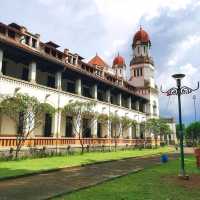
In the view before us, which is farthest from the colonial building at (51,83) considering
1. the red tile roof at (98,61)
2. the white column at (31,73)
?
the red tile roof at (98,61)

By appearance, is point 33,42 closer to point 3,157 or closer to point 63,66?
point 63,66

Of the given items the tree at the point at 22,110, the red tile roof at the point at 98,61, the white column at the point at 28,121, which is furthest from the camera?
the red tile roof at the point at 98,61

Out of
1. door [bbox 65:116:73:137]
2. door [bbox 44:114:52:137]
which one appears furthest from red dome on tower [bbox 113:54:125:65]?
door [bbox 44:114:52:137]

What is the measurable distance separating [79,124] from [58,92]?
4.34 meters

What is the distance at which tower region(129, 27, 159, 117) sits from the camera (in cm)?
5294

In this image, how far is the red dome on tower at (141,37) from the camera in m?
55.7

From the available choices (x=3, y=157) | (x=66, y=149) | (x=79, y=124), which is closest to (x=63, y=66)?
(x=79, y=124)

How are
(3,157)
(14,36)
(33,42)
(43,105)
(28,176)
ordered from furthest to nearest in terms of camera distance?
(33,42) < (14,36) < (43,105) < (3,157) < (28,176)

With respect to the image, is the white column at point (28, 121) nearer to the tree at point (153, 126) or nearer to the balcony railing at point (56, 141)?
the balcony railing at point (56, 141)

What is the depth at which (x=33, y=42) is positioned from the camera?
26.2 meters

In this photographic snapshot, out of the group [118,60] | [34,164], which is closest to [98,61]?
[118,60]

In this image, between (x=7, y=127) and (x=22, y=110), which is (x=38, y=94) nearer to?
(x=7, y=127)

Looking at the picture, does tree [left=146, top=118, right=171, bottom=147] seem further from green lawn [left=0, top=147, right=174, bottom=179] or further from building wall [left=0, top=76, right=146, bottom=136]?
green lawn [left=0, top=147, right=174, bottom=179]

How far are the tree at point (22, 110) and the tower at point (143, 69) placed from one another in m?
35.4
